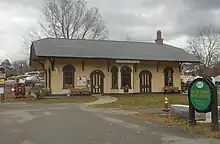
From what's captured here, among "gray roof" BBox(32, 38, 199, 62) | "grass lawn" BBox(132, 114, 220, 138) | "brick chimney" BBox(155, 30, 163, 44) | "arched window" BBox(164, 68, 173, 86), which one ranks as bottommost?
"grass lawn" BBox(132, 114, 220, 138)

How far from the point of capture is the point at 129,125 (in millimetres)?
12336

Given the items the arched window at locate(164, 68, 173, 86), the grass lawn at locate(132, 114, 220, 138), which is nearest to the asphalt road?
the grass lawn at locate(132, 114, 220, 138)

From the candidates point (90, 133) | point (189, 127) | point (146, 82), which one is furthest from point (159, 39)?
point (90, 133)

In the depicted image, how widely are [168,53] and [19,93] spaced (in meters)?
16.0

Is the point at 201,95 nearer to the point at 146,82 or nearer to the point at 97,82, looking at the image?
the point at 97,82

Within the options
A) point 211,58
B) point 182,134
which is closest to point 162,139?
point 182,134

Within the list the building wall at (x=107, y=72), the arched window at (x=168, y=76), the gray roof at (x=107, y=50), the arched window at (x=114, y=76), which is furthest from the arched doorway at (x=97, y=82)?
the arched window at (x=168, y=76)

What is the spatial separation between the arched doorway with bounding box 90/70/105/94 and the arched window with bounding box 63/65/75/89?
2032mm

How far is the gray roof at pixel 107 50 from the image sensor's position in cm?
2980

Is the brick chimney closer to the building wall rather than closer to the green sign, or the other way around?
the building wall

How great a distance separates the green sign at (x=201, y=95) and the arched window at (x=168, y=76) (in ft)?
72.3

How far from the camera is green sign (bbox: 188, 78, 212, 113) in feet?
36.7

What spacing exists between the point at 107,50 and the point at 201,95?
2168cm

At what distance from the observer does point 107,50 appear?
32719 millimetres
